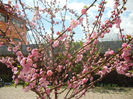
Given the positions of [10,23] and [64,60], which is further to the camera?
[10,23]

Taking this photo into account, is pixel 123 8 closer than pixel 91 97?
Yes

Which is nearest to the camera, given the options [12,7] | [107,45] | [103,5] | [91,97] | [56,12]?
[103,5]

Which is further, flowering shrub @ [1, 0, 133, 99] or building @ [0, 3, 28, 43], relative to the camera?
building @ [0, 3, 28, 43]

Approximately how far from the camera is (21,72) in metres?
1.35

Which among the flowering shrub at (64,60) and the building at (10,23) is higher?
the building at (10,23)

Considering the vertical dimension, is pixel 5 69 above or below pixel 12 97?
above

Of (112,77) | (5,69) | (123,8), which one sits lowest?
(112,77)

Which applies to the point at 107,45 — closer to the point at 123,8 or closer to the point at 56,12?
the point at 56,12

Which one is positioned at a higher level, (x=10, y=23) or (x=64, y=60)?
(x=10, y=23)

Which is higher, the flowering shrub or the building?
the building

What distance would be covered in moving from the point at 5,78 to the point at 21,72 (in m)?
9.31

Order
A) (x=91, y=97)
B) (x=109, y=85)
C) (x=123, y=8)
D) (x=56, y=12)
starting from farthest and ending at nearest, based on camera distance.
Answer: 1. (x=109, y=85)
2. (x=91, y=97)
3. (x=56, y=12)
4. (x=123, y=8)

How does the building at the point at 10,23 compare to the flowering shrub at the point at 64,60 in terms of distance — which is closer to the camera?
the flowering shrub at the point at 64,60

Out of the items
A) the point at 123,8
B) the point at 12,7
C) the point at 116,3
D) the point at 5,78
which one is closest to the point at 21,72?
the point at 123,8
